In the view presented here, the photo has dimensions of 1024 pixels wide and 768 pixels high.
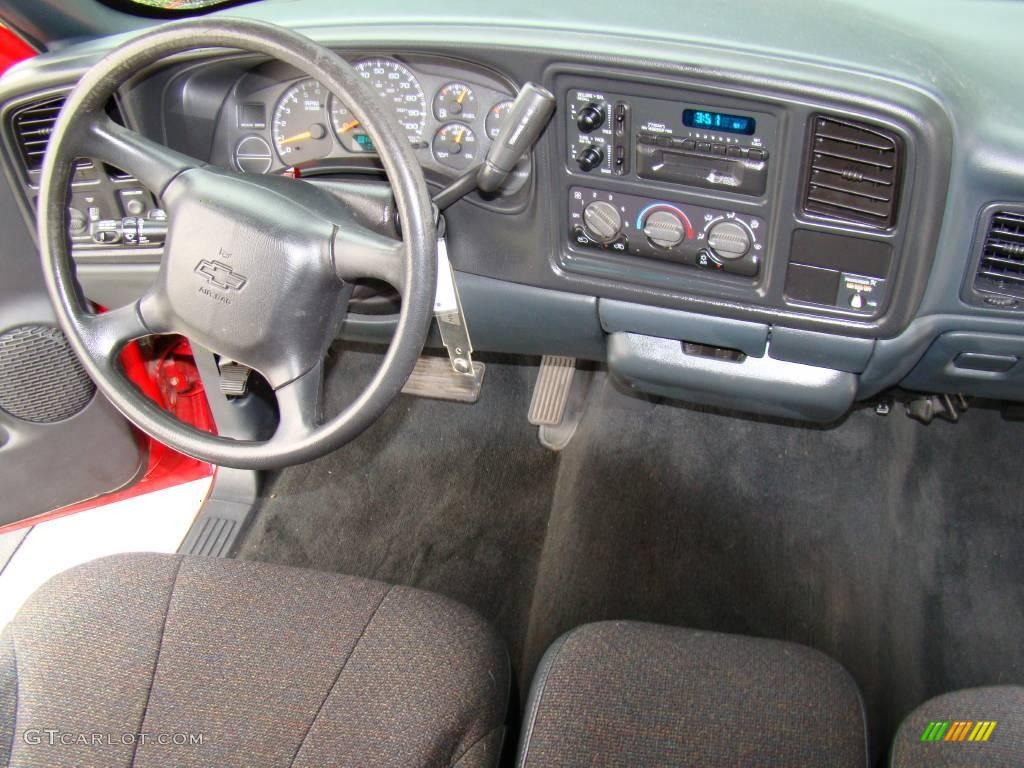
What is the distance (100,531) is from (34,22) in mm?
1198

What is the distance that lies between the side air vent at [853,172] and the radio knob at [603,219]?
0.27 metres

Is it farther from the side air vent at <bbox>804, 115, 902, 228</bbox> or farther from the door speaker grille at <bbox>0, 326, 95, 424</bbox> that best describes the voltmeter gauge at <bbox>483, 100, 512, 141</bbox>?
the door speaker grille at <bbox>0, 326, 95, 424</bbox>

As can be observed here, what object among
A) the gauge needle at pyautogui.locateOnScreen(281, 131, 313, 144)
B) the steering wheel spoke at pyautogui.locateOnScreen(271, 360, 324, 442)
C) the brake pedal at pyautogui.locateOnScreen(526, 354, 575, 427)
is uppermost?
the gauge needle at pyautogui.locateOnScreen(281, 131, 313, 144)

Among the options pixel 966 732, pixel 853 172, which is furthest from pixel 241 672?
pixel 853 172

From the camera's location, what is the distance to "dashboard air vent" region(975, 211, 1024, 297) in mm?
1093

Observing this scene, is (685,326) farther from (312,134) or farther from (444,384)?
(444,384)

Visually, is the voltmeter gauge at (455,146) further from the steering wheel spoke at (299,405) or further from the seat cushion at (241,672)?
the seat cushion at (241,672)

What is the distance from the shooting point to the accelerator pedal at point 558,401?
199 centimetres

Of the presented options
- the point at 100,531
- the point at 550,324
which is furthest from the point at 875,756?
the point at 100,531

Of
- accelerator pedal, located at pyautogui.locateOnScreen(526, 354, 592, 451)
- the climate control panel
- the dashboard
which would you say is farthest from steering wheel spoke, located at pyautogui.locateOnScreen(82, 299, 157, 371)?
accelerator pedal, located at pyautogui.locateOnScreen(526, 354, 592, 451)

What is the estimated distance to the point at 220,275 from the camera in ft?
3.53

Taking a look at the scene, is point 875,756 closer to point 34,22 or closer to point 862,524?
point 862,524

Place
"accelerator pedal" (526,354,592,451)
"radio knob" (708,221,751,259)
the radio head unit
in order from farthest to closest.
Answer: "accelerator pedal" (526,354,592,451)
"radio knob" (708,221,751,259)
the radio head unit

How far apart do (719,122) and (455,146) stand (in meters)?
0.39
